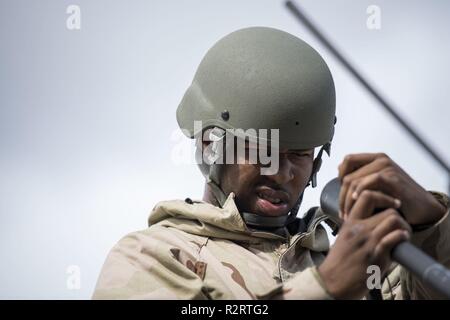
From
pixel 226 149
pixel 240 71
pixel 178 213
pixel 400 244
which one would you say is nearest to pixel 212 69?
pixel 240 71

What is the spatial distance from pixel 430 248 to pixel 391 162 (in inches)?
27.6

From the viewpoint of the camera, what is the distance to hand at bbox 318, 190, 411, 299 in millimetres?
3770

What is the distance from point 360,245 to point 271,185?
4.73 ft

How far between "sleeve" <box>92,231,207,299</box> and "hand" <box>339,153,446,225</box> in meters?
0.89

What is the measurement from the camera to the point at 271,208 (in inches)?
207

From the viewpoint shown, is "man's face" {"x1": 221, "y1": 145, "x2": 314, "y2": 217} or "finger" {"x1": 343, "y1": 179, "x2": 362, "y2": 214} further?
"man's face" {"x1": 221, "y1": 145, "x2": 314, "y2": 217}

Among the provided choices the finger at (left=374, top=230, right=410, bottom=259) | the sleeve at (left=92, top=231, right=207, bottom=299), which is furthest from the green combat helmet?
the finger at (left=374, top=230, right=410, bottom=259)

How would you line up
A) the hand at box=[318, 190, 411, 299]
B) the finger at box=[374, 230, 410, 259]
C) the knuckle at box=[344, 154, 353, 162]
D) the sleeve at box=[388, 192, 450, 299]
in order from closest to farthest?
the finger at box=[374, 230, 410, 259] → the hand at box=[318, 190, 411, 299] → the knuckle at box=[344, 154, 353, 162] → the sleeve at box=[388, 192, 450, 299]

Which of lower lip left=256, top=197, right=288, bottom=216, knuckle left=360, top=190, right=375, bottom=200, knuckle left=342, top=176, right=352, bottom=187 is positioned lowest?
lower lip left=256, top=197, right=288, bottom=216

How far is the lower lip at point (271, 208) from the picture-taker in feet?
17.2

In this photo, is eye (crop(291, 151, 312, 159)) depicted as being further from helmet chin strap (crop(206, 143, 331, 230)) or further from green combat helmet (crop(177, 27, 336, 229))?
helmet chin strap (crop(206, 143, 331, 230))

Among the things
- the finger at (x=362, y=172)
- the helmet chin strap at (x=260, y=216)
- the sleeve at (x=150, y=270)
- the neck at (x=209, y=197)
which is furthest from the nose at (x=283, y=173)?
the finger at (x=362, y=172)

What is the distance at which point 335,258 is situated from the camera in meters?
3.92
